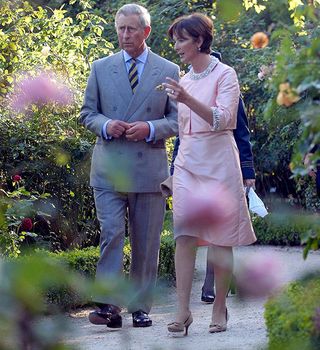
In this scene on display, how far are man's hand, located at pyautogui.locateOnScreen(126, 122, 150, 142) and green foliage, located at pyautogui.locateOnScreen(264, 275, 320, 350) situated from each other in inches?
83.9

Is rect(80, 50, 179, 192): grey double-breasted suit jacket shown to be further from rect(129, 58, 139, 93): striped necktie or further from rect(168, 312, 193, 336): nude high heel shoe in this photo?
rect(168, 312, 193, 336): nude high heel shoe

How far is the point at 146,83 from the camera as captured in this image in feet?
20.2

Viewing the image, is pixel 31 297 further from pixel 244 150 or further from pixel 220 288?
pixel 244 150

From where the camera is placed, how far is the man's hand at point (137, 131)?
→ 5.86 meters

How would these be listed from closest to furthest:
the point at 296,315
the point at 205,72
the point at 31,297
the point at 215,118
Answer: the point at 31,297 < the point at 296,315 < the point at 215,118 < the point at 205,72

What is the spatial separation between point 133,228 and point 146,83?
86cm

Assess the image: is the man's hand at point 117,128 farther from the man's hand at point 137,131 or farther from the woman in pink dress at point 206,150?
the woman in pink dress at point 206,150

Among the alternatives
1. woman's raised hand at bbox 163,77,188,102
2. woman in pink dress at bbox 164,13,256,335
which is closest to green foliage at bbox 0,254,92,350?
woman's raised hand at bbox 163,77,188,102

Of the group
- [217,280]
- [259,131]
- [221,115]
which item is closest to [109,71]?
[221,115]

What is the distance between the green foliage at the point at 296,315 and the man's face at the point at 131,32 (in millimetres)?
2520

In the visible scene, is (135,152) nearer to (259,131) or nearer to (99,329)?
(99,329)

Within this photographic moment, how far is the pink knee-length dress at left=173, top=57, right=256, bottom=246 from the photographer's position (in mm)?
5598

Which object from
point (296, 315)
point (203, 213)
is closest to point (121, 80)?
point (296, 315)

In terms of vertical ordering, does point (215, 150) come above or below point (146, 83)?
below
